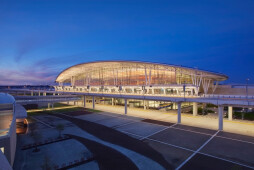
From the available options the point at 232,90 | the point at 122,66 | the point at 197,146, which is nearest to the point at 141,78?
the point at 122,66

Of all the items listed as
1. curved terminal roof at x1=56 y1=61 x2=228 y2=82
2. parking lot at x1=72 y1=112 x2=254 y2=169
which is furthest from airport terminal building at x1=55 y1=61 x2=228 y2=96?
parking lot at x1=72 y1=112 x2=254 y2=169

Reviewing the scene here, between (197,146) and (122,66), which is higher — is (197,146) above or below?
below

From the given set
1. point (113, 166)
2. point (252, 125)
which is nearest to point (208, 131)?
point (252, 125)

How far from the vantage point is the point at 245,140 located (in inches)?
729

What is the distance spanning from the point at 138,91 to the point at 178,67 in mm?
14749

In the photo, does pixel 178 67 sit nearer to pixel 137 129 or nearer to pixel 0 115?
pixel 137 129

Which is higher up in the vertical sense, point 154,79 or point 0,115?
point 154,79

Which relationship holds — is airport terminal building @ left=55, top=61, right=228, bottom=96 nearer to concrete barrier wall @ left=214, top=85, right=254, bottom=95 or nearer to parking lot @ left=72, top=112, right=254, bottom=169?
concrete barrier wall @ left=214, top=85, right=254, bottom=95

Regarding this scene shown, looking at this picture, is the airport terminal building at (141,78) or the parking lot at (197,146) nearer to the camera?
the parking lot at (197,146)

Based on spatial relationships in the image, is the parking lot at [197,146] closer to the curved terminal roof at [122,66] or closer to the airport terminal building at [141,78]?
the airport terminal building at [141,78]

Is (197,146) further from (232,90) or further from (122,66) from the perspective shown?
(232,90)

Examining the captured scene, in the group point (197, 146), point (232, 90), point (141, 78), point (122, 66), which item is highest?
point (122, 66)

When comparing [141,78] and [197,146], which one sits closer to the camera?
[197,146]

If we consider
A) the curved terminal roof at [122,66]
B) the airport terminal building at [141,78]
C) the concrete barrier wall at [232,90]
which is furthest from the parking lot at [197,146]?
the concrete barrier wall at [232,90]
